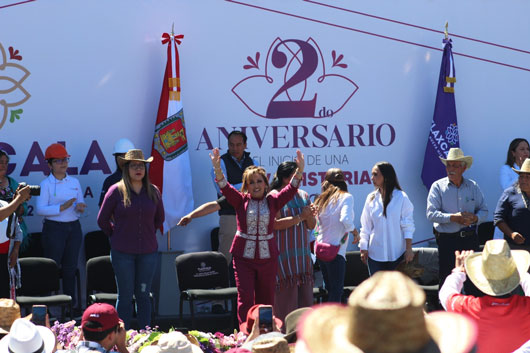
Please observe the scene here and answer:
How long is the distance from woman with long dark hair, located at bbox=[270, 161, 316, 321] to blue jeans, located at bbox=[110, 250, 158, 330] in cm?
99

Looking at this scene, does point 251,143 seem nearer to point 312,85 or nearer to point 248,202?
point 312,85

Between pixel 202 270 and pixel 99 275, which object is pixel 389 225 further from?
pixel 99 275

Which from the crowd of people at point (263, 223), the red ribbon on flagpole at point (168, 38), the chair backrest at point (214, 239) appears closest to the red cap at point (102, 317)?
the crowd of people at point (263, 223)

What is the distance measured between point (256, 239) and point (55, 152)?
2471mm

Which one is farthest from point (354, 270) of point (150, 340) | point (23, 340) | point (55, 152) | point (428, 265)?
point (23, 340)

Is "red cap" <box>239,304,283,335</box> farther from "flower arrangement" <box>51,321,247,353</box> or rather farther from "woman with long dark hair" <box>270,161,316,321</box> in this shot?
"woman with long dark hair" <box>270,161,316,321</box>

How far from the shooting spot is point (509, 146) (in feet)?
29.1

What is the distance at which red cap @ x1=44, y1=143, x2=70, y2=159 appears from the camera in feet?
25.4

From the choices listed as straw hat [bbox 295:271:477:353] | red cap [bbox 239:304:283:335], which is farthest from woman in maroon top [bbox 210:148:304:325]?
straw hat [bbox 295:271:477:353]

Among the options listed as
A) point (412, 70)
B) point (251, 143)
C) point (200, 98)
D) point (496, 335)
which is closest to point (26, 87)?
point (200, 98)

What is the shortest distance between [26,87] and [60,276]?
180 cm

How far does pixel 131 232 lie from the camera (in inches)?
257

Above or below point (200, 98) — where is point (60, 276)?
below

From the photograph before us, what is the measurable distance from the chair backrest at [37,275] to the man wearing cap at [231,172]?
1.55 m
